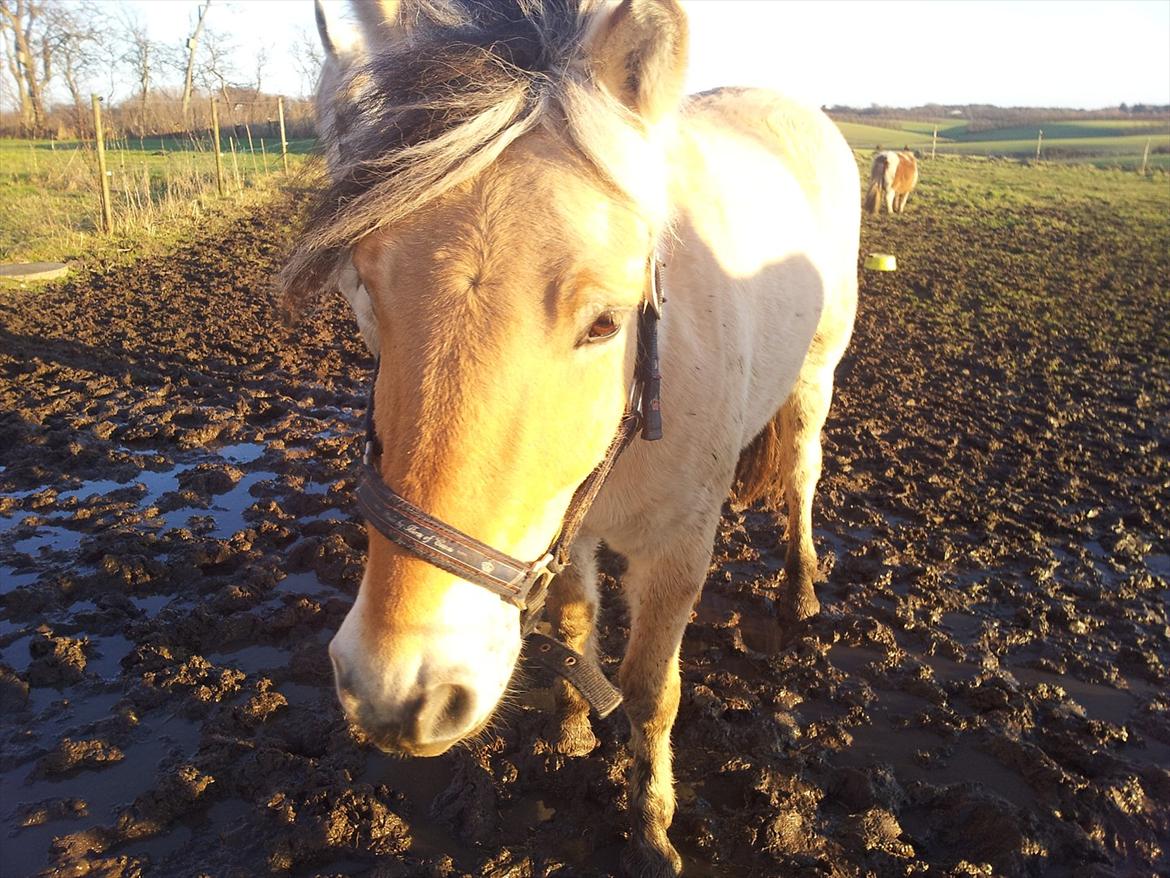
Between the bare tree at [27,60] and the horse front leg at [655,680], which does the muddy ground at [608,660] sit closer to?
the horse front leg at [655,680]

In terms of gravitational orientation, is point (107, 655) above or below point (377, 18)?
below

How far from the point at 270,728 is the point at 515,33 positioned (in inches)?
111

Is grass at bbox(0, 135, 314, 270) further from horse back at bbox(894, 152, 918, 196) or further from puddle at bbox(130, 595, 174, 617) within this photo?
horse back at bbox(894, 152, 918, 196)

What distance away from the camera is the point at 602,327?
5.31ft

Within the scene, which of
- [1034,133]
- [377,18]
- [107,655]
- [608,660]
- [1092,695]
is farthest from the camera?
[1034,133]

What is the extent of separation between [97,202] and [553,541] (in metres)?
15.5

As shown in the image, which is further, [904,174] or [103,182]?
[904,174]

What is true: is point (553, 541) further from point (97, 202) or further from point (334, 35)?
point (97, 202)

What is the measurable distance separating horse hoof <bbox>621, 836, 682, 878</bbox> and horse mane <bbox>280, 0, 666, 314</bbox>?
7.11 feet

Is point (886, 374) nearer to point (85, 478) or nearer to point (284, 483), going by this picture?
point (284, 483)

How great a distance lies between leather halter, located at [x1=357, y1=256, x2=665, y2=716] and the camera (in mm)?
1354

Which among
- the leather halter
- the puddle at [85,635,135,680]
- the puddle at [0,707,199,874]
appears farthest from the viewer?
the puddle at [85,635,135,680]

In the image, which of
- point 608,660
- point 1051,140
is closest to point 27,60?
point 608,660

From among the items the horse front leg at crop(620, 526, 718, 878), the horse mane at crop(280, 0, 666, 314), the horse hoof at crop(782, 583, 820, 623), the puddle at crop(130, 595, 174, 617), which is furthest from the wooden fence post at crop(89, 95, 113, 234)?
the horse front leg at crop(620, 526, 718, 878)
